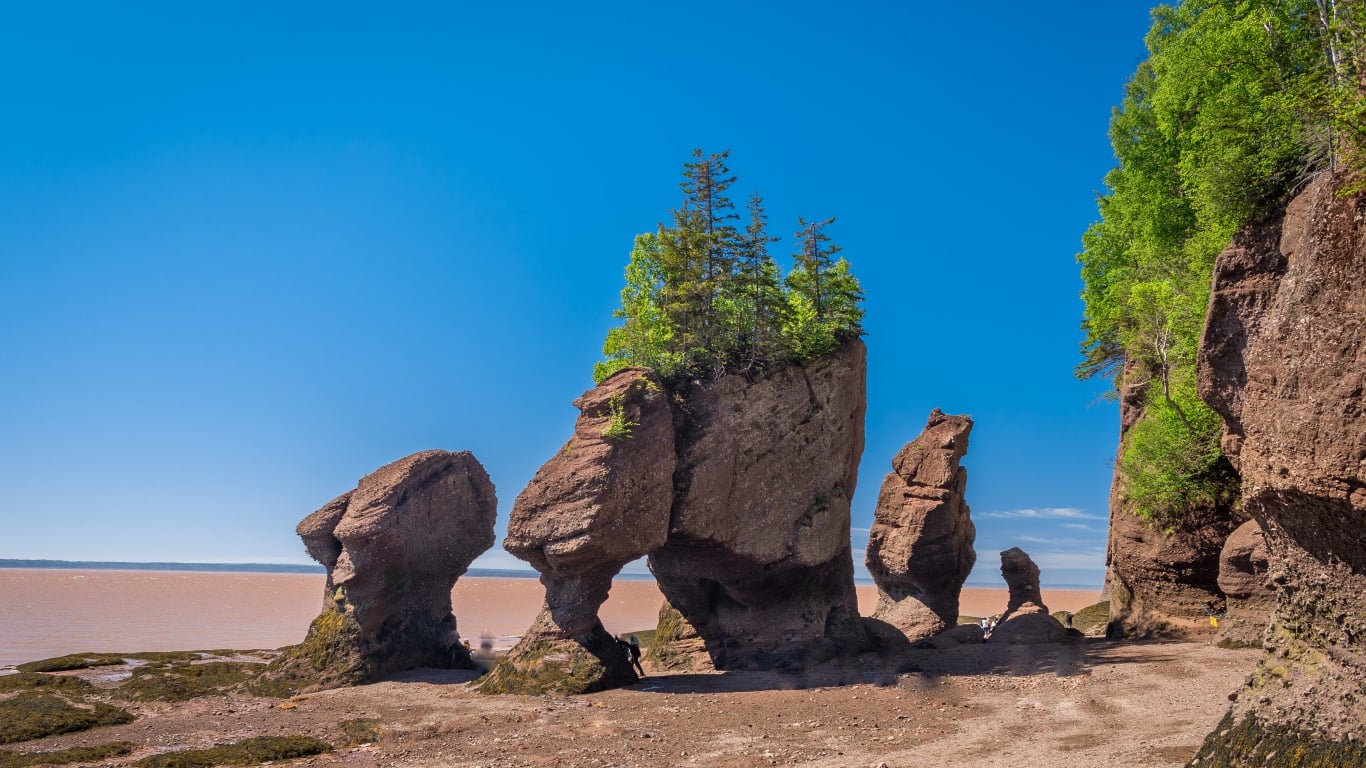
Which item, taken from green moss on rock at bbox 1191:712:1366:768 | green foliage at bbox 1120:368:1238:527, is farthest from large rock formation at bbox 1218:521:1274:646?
green moss on rock at bbox 1191:712:1366:768

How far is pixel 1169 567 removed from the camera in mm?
33312

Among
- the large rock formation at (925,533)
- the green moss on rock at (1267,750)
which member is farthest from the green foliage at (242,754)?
the large rock formation at (925,533)

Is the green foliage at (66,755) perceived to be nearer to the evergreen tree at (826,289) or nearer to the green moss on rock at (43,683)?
the green moss on rock at (43,683)

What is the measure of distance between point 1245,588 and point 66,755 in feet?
108

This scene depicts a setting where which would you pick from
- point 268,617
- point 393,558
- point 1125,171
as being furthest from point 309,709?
point 268,617

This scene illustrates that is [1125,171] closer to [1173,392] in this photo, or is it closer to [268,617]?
[1173,392]

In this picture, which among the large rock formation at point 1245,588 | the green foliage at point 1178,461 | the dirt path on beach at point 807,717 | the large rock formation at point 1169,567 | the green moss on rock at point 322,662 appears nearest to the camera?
the dirt path on beach at point 807,717

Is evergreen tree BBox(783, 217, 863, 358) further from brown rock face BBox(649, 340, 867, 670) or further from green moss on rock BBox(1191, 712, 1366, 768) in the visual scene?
green moss on rock BBox(1191, 712, 1366, 768)

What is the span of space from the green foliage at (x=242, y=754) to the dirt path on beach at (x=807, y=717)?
64cm

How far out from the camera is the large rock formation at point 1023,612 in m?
35.4

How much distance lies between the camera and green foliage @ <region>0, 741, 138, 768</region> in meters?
20.5

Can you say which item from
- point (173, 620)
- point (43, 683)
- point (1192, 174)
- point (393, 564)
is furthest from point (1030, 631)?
point (173, 620)

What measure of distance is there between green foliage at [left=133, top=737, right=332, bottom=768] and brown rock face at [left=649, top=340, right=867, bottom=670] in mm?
13328

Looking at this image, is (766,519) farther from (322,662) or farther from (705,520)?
(322,662)
